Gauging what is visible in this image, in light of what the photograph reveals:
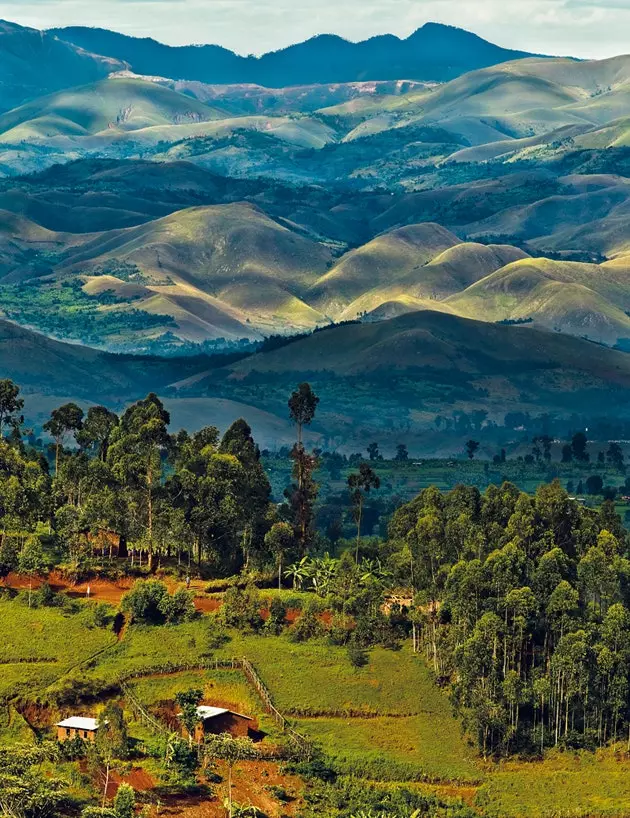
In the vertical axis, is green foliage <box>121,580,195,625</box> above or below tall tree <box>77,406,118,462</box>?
below

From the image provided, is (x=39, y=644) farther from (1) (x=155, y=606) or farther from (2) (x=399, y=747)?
(2) (x=399, y=747)

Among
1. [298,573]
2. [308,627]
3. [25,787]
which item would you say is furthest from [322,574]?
[25,787]

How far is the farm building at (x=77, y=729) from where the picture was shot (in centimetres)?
10862

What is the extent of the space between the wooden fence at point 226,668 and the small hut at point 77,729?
4.73 meters

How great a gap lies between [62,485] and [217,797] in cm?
5764

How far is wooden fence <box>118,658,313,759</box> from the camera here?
113412 mm

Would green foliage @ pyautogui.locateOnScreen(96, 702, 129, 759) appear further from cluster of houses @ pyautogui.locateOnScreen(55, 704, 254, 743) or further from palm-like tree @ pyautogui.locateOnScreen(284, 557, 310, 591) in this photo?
palm-like tree @ pyautogui.locateOnScreen(284, 557, 310, 591)

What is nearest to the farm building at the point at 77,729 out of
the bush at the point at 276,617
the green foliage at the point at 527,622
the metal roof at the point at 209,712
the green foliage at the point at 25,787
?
the metal roof at the point at 209,712

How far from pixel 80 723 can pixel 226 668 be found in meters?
16.9

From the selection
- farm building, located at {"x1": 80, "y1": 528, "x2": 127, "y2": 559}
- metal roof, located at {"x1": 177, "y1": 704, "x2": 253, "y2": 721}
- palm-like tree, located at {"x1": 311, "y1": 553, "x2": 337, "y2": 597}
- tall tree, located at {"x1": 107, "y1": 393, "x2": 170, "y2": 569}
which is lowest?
metal roof, located at {"x1": 177, "y1": 704, "x2": 253, "y2": 721}

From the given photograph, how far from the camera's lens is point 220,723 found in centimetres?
11344

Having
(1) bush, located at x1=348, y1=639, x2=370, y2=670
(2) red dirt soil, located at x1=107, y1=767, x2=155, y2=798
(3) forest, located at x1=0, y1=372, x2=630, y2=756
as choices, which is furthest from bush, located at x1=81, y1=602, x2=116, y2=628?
(2) red dirt soil, located at x1=107, y1=767, x2=155, y2=798

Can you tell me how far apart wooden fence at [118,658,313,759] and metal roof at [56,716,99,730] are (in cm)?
459

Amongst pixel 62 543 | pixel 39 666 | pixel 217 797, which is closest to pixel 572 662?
pixel 217 797
